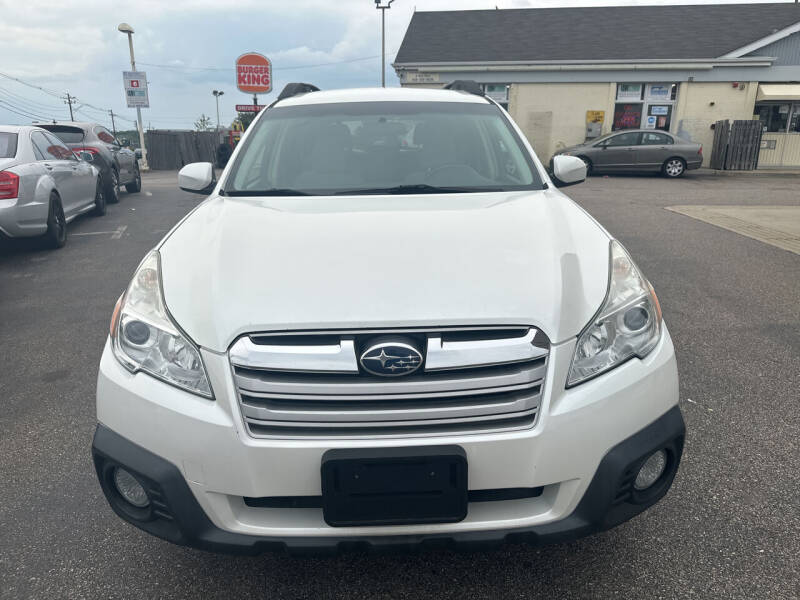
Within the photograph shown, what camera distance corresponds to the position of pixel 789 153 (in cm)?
2102

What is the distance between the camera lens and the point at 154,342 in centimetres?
182

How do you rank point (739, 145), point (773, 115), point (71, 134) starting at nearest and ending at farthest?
point (71, 134) → point (739, 145) → point (773, 115)

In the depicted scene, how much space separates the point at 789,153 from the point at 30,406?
23974 millimetres

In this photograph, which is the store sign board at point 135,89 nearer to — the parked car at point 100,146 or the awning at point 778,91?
the parked car at point 100,146

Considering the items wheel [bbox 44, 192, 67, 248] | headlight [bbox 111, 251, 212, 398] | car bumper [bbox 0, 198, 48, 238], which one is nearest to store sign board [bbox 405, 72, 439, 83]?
wheel [bbox 44, 192, 67, 248]

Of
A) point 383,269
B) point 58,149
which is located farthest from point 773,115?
point 383,269

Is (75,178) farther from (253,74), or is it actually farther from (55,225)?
(253,74)

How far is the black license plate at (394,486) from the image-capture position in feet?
5.30

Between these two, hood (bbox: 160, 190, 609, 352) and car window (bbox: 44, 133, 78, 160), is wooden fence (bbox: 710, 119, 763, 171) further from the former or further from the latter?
hood (bbox: 160, 190, 609, 352)

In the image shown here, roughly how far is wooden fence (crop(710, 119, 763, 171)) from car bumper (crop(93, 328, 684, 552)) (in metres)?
21.5

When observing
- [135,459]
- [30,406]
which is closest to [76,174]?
[30,406]

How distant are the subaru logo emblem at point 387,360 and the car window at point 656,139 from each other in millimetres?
17866

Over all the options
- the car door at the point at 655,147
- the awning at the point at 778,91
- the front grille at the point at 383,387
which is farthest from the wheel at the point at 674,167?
the front grille at the point at 383,387

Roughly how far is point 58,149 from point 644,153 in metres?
14.9
